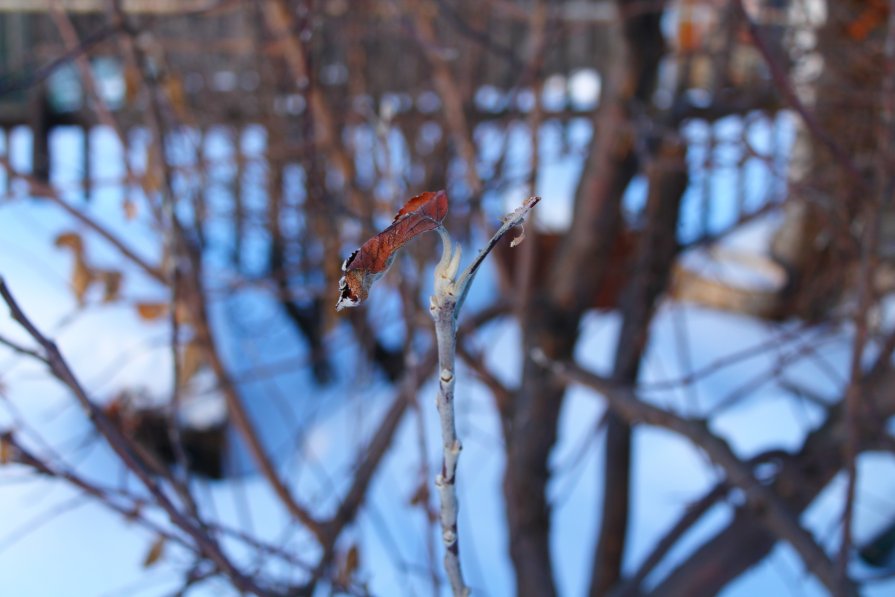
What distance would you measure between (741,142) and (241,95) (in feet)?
8.48

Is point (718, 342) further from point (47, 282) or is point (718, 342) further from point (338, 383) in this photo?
point (47, 282)

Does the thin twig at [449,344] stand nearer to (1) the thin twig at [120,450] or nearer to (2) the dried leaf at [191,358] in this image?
(1) the thin twig at [120,450]

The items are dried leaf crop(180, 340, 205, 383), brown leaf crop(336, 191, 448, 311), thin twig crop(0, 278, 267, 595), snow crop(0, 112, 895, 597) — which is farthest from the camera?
snow crop(0, 112, 895, 597)

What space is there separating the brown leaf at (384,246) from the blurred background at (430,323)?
39cm

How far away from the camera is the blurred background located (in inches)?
48.9

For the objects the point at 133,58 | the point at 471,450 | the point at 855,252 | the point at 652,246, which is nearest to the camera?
the point at 133,58

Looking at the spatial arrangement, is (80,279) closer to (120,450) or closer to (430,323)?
(120,450)

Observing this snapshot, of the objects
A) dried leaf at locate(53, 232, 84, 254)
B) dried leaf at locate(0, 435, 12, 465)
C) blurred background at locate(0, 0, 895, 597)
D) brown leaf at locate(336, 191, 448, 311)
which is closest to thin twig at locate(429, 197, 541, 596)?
brown leaf at locate(336, 191, 448, 311)

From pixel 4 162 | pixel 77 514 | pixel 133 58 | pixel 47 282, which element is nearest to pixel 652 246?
pixel 133 58

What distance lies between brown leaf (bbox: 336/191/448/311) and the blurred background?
0.39m

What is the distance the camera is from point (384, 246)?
387 millimetres

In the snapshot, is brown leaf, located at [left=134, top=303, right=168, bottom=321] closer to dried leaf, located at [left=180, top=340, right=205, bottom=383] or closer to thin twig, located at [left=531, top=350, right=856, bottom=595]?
dried leaf, located at [left=180, top=340, right=205, bottom=383]

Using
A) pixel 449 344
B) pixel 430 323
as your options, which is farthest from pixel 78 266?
pixel 449 344

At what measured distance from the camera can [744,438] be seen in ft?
10.4
